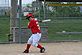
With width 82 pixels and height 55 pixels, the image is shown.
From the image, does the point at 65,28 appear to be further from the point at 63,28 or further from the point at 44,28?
the point at 44,28

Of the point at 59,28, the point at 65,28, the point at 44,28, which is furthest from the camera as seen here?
the point at 65,28

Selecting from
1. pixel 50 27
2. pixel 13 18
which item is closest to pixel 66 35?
pixel 50 27

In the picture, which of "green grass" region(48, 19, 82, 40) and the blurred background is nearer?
the blurred background

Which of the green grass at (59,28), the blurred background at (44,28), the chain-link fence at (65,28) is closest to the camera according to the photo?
the blurred background at (44,28)

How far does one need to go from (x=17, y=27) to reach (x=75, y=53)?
521 cm

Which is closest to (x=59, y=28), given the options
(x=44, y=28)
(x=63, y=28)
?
(x=63, y=28)

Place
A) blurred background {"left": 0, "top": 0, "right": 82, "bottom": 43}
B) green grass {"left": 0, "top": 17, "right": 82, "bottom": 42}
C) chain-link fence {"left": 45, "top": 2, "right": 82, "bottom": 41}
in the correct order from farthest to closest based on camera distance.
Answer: green grass {"left": 0, "top": 17, "right": 82, "bottom": 42}, chain-link fence {"left": 45, "top": 2, "right": 82, "bottom": 41}, blurred background {"left": 0, "top": 0, "right": 82, "bottom": 43}

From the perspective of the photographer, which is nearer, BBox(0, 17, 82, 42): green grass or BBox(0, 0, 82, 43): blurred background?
BBox(0, 0, 82, 43): blurred background

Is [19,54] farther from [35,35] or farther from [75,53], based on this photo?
[75,53]

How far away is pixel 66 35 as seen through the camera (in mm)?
21734

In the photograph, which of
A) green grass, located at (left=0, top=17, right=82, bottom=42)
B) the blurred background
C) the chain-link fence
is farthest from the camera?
green grass, located at (left=0, top=17, right=82, bottom=42)

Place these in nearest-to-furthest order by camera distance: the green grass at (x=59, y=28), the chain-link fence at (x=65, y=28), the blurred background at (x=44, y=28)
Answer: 1. the blurred background at (x=44, y=28)
2. the chain-link fence at (x=65, y=28)
3. the green grass at (x=59, y=28)

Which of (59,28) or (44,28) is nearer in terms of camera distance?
(44,28)

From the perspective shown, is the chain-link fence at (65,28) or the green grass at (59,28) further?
the green grass at (59,28)
